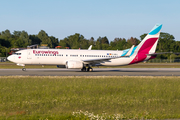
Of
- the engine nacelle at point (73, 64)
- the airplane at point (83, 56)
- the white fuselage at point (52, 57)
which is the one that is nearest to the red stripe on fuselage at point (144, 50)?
the airplane at point (83, 56)

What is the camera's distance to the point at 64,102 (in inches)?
465

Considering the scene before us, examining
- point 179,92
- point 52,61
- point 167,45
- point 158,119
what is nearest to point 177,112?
point 158,119

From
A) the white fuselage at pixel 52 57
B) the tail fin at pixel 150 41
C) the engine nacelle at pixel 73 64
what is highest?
the tail fin at pixel 150 41

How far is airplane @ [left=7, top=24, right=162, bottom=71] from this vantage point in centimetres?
3509

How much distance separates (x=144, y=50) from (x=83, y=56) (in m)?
10.6

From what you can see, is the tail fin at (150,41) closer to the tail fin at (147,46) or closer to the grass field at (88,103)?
the tail fin at (147,46)

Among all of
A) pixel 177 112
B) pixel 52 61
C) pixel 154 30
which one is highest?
pixel 154 30

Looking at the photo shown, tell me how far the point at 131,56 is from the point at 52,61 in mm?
13325

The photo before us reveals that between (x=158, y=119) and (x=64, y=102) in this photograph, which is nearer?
(x=158, y=119)

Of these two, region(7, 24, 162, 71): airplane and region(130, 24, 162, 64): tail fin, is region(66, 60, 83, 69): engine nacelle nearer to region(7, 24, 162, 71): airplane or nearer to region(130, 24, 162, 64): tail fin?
region(7, 24, 162, 71): airplane

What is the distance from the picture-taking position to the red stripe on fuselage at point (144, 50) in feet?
127

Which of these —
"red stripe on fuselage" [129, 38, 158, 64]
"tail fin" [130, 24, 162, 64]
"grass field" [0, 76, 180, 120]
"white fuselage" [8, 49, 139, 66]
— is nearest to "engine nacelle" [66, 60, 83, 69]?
"white fuselage" [8, 49, 139, 66]

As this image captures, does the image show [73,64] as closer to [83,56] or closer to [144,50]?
[83,56]

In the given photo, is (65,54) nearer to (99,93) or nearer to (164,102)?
(99,93)
